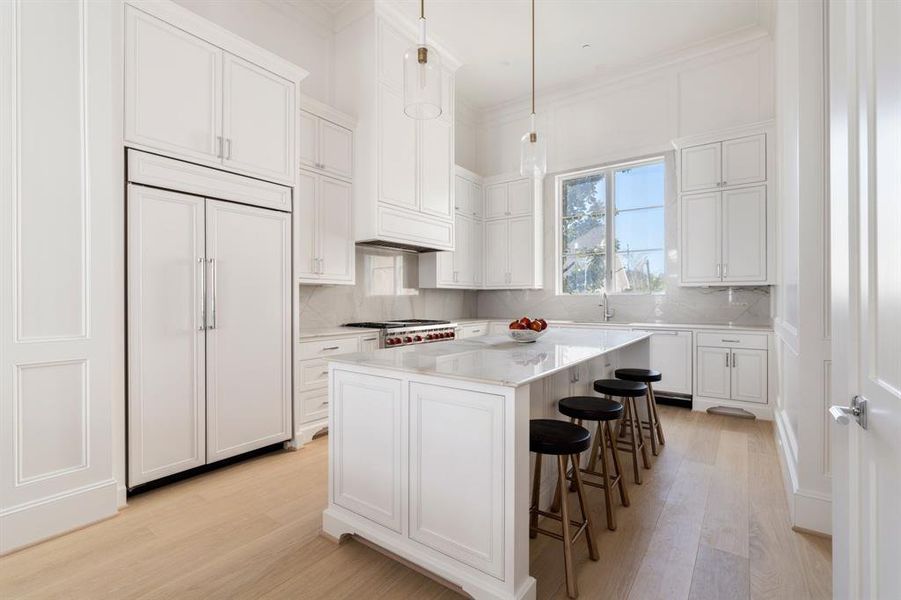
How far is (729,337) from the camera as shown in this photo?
13.9 ft

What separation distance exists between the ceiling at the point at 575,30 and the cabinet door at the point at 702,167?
4.02 feet

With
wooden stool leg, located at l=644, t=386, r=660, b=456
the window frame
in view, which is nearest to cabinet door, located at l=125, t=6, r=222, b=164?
wooden stool leg, located at l=644, t=386, r=660, b=456

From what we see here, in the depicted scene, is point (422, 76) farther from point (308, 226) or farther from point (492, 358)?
point (308, 226)

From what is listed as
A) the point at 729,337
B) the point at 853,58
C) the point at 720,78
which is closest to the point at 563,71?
the point at 720,78

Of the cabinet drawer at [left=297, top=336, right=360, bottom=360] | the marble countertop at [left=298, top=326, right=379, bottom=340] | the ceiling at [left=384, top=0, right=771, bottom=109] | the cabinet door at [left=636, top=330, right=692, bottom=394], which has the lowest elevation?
the cabinet door at [left=636, top=330, right=692, bottom=394]

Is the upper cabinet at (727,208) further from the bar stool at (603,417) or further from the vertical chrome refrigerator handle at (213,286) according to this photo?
the vertical chrome refrigerator handle at (213,286)

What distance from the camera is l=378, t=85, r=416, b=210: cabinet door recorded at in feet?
13.8

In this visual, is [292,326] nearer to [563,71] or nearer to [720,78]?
[563,71]

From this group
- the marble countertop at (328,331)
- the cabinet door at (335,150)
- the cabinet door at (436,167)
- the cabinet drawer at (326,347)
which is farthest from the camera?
the cabinet door at (436,167)

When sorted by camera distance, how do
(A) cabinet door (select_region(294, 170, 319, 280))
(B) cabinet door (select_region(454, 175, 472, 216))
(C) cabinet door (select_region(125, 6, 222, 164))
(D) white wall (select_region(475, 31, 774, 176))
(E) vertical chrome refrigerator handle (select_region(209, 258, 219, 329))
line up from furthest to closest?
(B) cabinet door (select_region(454, 175, 472, 216)), (D) white wall (select_region(475, 31, 774, 176)), (A) cabinet door (select_region(294, 170, 319, 280)), (E) vertical chrome refrigerator handle (select_region(209, 258, 219, 329)), (C) cabinet door (select_region(125, 6, 222, 164))

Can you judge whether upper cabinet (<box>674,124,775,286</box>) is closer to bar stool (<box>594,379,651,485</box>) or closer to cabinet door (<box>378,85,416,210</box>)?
bar stool (<box>594,379,651,485</box>)

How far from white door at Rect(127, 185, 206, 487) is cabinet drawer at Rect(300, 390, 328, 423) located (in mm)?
804

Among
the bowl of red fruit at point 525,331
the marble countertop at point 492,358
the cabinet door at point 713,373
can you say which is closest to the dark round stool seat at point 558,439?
the marble countertop at point 492,358

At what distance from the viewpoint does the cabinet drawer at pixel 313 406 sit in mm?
3545
